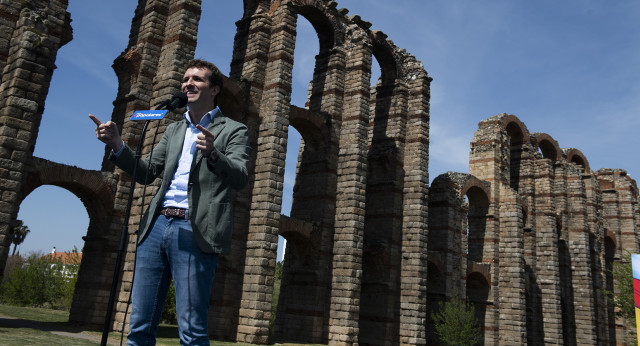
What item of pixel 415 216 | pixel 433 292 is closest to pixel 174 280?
pixel 415 216

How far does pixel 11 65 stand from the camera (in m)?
12.4

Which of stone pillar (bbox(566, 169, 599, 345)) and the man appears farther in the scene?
stone pillar (bbox(566, 169, 599, 345))

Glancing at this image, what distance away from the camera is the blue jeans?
2.95 metres

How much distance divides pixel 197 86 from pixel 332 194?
16255 millimetres

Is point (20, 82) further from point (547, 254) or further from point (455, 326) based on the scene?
point (547, 254)

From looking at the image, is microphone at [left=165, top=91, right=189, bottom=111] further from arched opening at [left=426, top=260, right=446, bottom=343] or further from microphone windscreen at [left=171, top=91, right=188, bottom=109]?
arched opening at [left=426, top=260, right=446, bottom=343]

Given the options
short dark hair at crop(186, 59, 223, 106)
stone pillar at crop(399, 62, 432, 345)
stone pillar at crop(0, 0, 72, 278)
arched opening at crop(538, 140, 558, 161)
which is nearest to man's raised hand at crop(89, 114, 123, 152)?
short dark hair at crop(186, 59, 223, 106)

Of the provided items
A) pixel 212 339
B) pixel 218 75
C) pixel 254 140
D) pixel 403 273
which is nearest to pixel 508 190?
pixel 403 273

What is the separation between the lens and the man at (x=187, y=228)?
2.96m

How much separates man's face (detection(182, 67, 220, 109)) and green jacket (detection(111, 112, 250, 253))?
163 millimetres

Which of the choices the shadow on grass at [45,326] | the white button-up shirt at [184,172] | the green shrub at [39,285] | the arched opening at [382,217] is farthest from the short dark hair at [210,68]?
the green shrub at [39,285]

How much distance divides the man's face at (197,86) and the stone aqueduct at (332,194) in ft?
32.4

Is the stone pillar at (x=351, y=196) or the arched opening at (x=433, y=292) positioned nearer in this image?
the stone pillar at (x=351, y=196)

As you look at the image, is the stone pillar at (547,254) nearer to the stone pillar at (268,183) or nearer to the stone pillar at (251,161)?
the stone pillar at (268,183)
